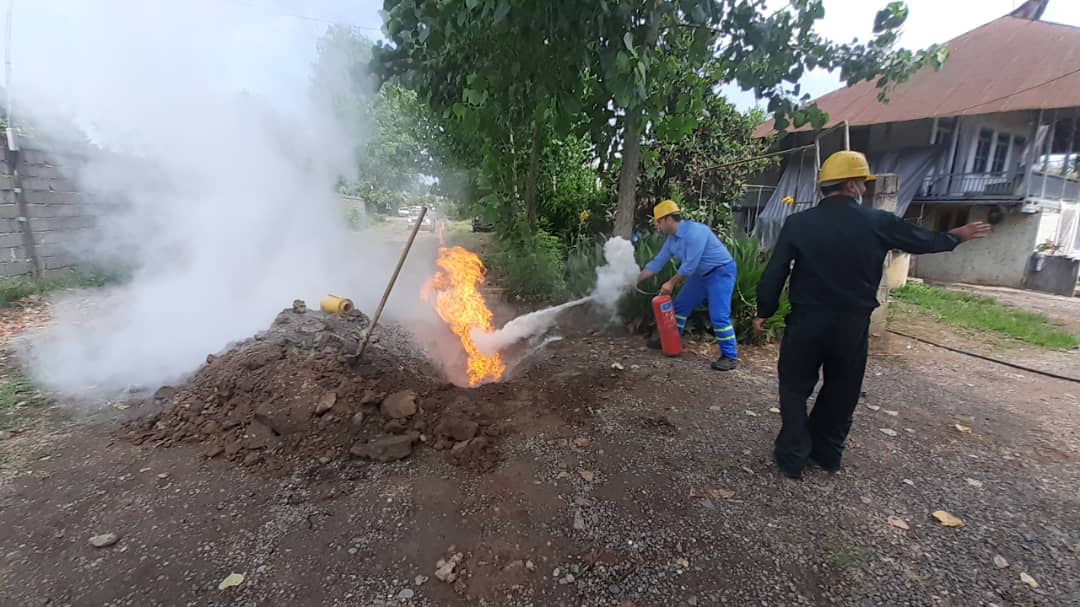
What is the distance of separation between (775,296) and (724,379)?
1.69 meters

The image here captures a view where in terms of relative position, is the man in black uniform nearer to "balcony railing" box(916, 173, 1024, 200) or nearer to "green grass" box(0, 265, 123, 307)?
"green grass" box(0, 265, 123, 307)

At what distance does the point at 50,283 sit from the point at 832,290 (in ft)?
31.9

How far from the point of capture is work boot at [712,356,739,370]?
483 centimetres

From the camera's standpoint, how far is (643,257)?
617 centimetres

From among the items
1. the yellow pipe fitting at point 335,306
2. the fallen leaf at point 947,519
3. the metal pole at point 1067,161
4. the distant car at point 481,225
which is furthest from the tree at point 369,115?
the metal pole at point 1067,161

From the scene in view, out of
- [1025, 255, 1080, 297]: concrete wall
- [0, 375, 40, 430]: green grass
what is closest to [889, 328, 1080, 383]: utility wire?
[1025, 255, 1080, 297]: concrete wall

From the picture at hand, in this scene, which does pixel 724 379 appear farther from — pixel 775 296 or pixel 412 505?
pixel 412 505

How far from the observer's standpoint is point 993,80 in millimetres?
11625

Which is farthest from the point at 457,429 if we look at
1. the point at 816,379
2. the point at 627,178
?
the point at 627,178

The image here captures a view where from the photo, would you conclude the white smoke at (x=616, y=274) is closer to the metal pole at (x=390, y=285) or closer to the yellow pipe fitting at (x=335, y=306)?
the metal pole at (x=390, y=285)

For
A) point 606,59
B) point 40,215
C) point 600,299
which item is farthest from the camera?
point 40,215

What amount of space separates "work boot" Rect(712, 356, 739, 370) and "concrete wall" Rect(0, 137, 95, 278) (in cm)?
917

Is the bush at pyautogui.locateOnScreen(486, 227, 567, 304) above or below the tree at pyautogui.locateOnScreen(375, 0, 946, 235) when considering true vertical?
below

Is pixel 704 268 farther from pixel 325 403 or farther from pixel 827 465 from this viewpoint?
pixel 325 403
